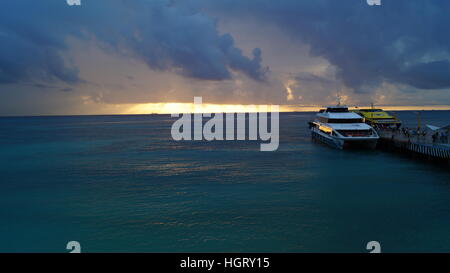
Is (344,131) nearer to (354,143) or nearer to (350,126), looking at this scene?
(350,126)

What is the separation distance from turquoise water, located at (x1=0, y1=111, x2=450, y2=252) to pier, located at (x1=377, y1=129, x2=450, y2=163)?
1.59 m

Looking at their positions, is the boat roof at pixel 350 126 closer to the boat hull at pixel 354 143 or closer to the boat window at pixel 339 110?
the boat hull at pixel 354 143

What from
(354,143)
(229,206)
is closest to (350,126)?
(354,143)

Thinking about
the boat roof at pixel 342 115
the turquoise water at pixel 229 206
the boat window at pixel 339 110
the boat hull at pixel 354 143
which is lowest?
the turquoise water at pixel 229 206

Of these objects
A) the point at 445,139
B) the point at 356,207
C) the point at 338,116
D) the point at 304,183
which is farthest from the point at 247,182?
the point at 338,116

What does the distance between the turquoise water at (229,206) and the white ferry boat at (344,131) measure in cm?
620

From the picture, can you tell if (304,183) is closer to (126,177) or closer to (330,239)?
(330,239)

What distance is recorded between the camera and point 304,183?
88.9ft

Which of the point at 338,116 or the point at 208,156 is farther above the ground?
the point at 338,116

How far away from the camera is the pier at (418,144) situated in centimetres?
3401

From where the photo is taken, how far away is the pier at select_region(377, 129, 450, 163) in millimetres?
34013

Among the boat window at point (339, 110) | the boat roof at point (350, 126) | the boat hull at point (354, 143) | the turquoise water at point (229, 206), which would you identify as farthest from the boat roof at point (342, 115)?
the turquoise water at point (229, 206)

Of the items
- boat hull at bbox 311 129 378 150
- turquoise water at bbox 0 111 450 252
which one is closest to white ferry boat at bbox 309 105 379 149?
boat hull at bbox 311 129 378 150

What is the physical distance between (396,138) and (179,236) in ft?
126
